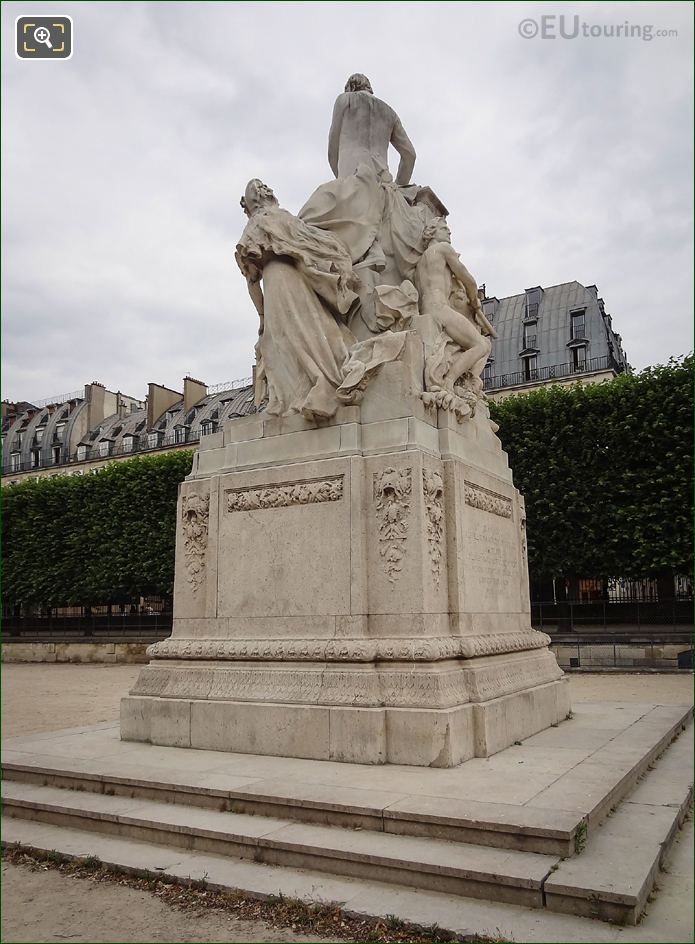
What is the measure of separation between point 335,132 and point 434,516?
5.55m

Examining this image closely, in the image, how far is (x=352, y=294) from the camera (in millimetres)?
8250

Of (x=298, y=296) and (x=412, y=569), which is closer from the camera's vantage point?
(x=412, y=569)

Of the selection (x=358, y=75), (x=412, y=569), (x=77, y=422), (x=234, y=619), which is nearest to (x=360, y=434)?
(x=412, y=569)

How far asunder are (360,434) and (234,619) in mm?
2196

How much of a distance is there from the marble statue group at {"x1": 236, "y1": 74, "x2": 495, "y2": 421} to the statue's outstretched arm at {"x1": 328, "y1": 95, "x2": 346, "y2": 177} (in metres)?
0.60

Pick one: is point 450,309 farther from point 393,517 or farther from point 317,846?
point 317,846

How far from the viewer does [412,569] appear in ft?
21.7

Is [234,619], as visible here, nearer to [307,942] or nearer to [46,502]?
[307,942]

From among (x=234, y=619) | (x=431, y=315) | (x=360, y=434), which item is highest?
(x=431, y=315)

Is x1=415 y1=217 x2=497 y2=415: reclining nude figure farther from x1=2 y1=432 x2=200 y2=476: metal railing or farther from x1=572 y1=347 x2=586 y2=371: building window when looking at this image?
x1=2 y1=432 x2=200 y2=476: metal railing

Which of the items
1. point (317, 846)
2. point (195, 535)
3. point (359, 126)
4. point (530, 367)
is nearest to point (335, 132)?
point (359, 126)

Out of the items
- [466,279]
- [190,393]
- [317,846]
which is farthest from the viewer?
[190,393]

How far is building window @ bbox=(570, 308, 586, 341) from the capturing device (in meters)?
46.6

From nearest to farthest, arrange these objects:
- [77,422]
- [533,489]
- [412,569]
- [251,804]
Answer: [251,804] → [412,569] → [533,489] → [77,422]
